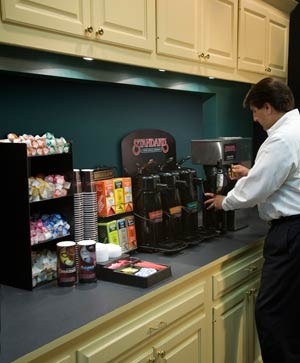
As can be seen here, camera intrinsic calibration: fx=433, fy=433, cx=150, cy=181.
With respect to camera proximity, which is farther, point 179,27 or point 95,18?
point 179,27

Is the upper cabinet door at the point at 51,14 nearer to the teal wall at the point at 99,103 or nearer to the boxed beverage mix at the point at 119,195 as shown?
the teal wall at the point at 99,103

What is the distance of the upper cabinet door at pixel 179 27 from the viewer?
1.99 m

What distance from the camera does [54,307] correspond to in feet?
4.71

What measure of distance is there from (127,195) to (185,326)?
2.15 feet

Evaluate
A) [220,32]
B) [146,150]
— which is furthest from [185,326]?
[220,32]

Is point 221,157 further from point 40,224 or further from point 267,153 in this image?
point 40,224

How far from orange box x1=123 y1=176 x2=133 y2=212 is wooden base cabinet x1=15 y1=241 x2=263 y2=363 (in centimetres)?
46

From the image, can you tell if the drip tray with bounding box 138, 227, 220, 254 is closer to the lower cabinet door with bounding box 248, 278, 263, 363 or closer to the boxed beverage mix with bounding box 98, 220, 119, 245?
the boxed beverage mix with bounding box 98, 220, 119, 245

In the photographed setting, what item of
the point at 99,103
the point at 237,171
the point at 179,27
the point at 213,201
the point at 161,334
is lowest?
the point at 161,334

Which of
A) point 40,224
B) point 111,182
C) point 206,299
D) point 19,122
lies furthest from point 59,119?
point 206,299

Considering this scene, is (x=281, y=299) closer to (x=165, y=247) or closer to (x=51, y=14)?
(x=165, y=247)

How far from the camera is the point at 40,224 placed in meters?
1.66

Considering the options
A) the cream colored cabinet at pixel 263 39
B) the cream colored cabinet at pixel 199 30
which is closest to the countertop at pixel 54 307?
the cream colored cabinet at pixel 199 30

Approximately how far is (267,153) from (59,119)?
980mm
